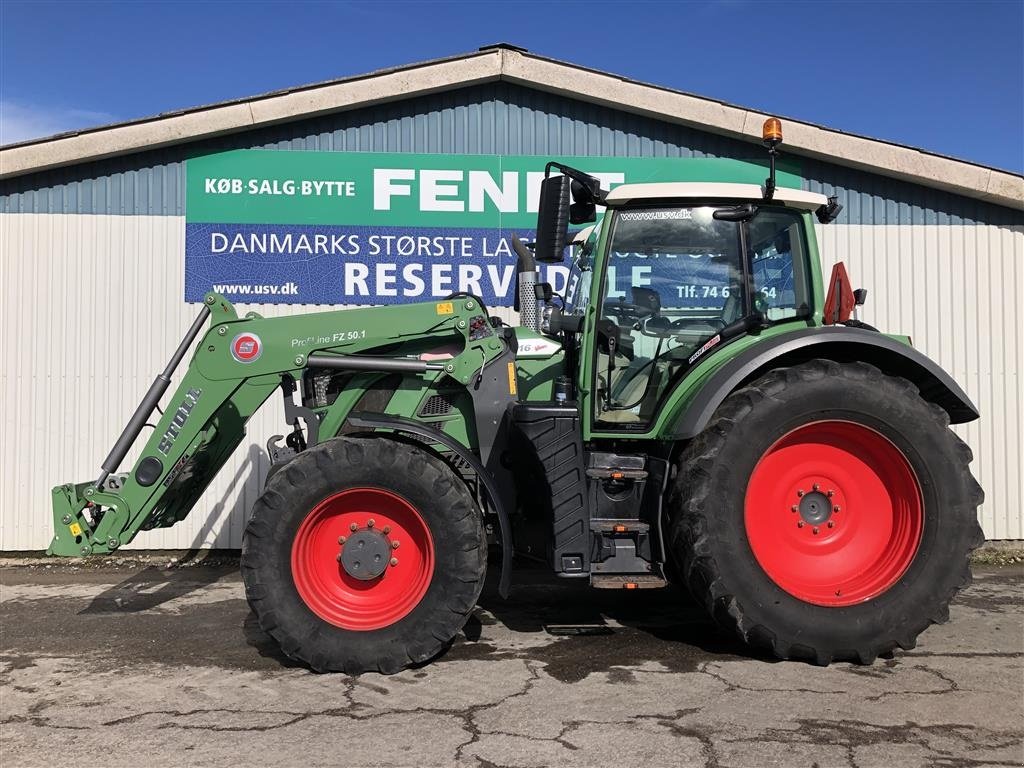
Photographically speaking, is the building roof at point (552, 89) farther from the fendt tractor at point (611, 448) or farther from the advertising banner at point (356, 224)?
the fendt tractor at point (611, 448)

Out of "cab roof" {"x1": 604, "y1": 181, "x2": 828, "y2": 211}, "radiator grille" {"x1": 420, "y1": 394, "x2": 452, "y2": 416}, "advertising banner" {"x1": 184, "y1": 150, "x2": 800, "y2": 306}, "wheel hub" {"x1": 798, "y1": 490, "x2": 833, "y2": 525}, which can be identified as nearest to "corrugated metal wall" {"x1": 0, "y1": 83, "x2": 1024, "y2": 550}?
"advertising banner" {"x1": 184, "y1": 150, "x2": 800, "y2": 306}

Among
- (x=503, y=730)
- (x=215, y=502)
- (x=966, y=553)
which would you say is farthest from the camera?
(x=215, y=502)

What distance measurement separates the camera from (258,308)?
7.34 metres

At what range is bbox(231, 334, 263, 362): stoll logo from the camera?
15.0 ft

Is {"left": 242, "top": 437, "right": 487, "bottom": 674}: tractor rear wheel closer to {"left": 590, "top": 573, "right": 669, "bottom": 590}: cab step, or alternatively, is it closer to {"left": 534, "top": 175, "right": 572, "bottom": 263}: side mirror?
{"left": 590, "top": 573, "right": 669, "bottom": 590}: cab step

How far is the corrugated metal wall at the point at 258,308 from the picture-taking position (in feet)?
23.8

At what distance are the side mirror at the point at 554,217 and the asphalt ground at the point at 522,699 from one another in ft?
7.15

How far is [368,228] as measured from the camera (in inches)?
291

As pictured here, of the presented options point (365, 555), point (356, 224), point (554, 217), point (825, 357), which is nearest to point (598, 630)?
point (365, 555)

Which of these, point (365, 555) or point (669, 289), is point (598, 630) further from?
point (669, 289)

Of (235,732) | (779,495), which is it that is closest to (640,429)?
(779,495)

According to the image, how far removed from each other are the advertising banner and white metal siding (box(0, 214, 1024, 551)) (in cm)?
28

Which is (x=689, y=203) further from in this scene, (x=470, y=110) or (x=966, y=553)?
(x=470, y=110)

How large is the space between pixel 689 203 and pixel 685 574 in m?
2.05
